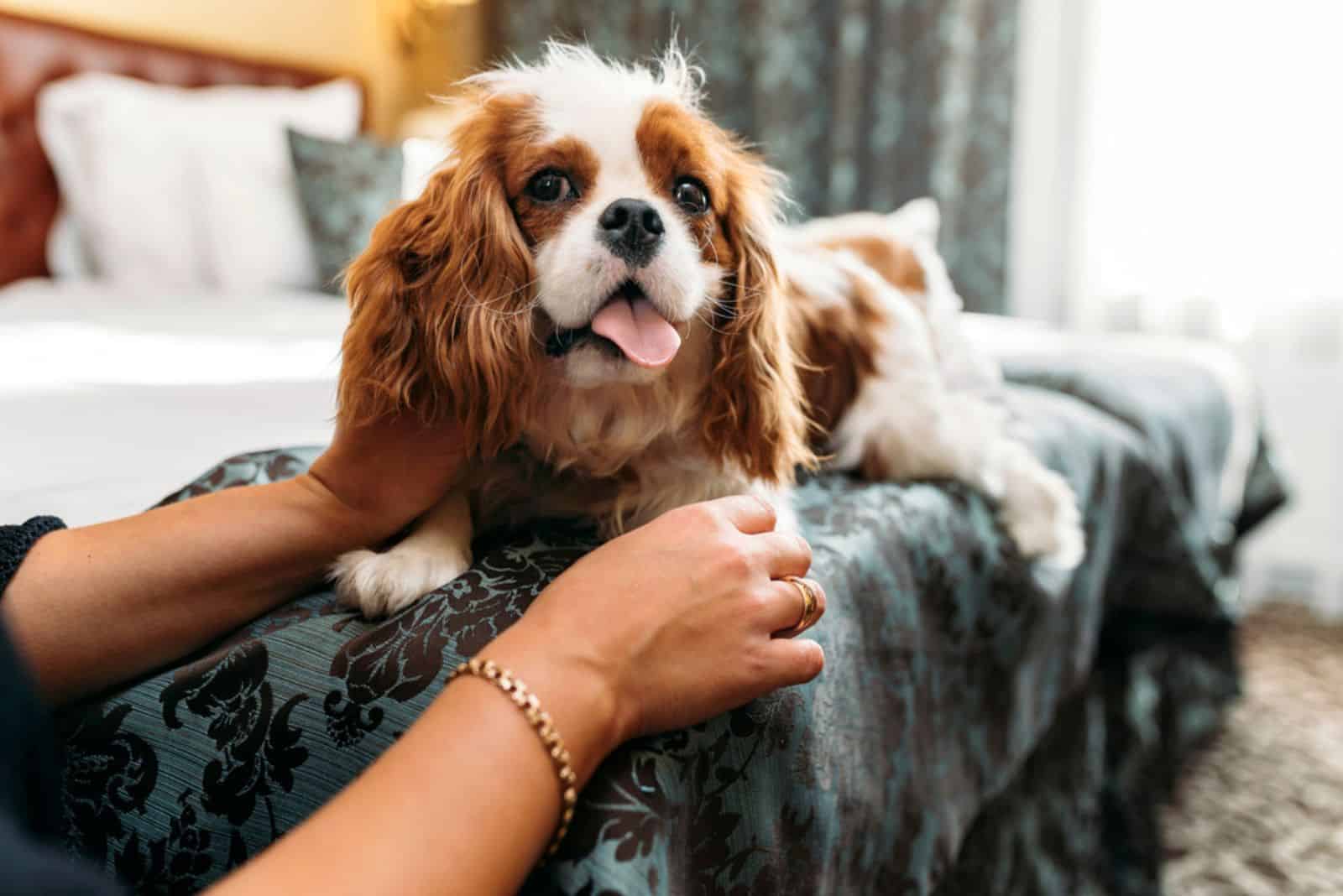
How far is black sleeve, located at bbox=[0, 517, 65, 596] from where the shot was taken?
0.70 m

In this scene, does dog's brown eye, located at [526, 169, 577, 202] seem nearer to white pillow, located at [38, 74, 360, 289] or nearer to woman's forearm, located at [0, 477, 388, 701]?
woman's forearm, located at [0, 477, 388, 701]

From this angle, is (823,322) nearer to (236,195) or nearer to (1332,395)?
(236,195)

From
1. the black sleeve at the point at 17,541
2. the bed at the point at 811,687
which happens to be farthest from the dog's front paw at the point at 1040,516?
the black sleeve at the point at 17,541

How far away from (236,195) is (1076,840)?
227 cm

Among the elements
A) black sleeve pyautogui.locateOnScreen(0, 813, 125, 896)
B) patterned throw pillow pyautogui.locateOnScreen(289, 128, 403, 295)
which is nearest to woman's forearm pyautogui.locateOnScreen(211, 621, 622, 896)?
black sleeve pyautogui.locateOnScreen(0, 813, 125, 896)

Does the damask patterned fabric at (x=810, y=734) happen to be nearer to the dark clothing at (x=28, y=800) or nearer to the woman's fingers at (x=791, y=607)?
the woman's fingers at (x=791, y=607)

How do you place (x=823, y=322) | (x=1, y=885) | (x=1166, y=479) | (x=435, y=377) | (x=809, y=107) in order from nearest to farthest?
(x=1, y=885)
(x=435, y=377)
(x=823, y=322)
(x=1166, y=479)
(x=809, y=107)

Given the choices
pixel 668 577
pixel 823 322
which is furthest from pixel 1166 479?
pixel 668 577

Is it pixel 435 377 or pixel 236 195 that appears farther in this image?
pixel 236 195

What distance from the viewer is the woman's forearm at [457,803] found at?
47 cm

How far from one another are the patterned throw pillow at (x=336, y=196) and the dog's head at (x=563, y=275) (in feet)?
5.46

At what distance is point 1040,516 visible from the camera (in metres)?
1.32

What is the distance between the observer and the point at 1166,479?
184cm

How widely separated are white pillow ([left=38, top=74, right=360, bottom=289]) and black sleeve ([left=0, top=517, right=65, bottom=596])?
1.81m
